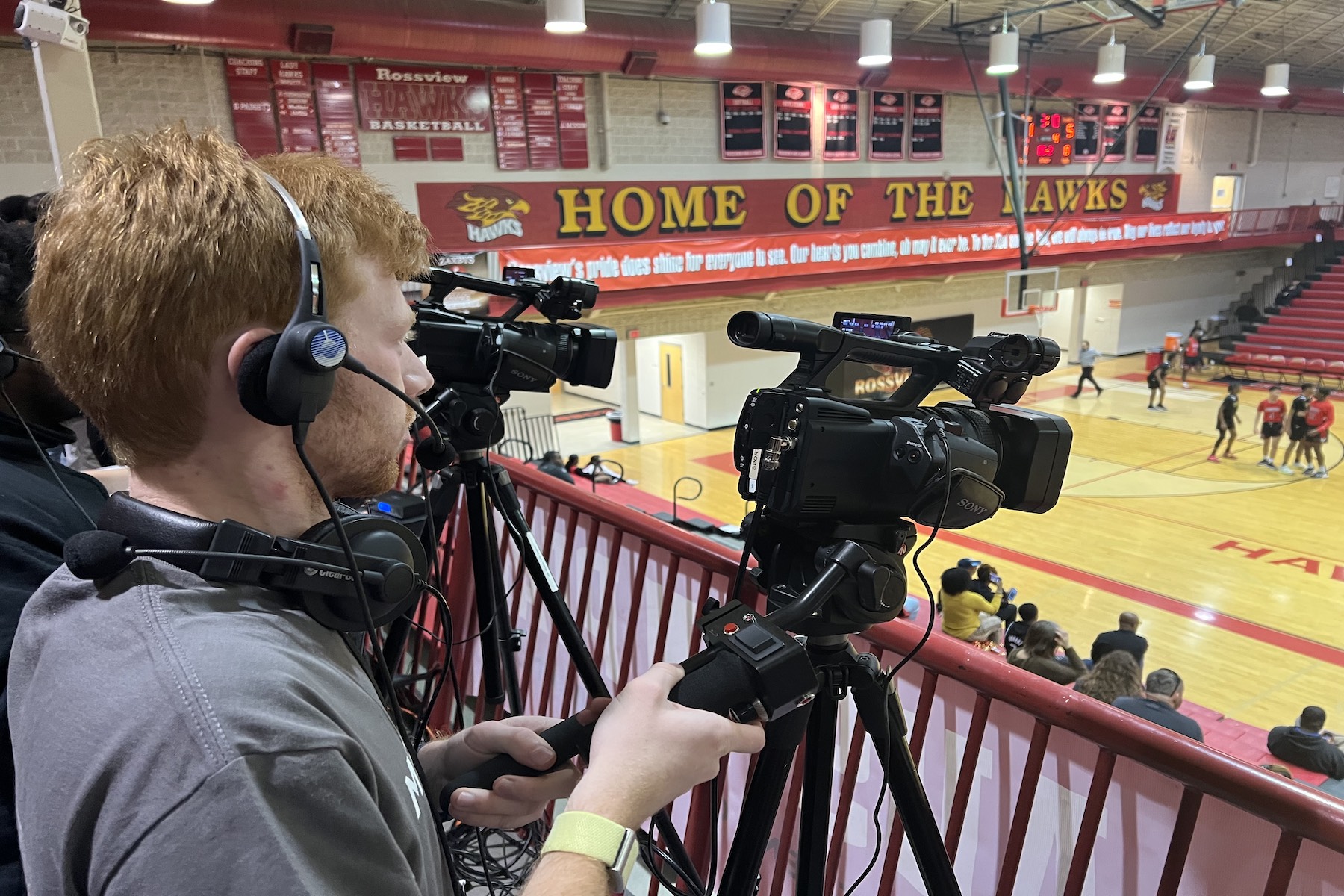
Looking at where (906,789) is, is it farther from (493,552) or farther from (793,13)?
(793,13)

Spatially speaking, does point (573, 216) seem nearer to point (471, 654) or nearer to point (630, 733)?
point (471, 654)

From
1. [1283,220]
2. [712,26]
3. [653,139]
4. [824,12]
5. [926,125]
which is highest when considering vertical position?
[824,12]

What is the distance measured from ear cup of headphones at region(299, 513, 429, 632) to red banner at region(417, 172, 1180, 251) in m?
7.99

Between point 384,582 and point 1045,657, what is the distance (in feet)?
15.8

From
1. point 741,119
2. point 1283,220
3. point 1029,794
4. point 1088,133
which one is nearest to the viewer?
point 1029,794

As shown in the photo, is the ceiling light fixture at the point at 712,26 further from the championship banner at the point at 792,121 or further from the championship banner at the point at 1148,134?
the championship banner at the point at 1148,134

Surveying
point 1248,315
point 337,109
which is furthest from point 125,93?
point 1248,315

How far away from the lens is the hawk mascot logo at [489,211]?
1085 centimetres

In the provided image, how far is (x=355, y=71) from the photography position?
33.0 feet

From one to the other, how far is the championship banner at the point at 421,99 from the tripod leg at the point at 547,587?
9.60m

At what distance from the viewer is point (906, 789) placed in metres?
1.35

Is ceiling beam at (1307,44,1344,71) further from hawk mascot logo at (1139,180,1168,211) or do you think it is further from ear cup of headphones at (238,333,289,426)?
ear cup of headphones at (238,333,289,426)

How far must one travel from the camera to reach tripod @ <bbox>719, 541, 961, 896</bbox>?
4.20ft

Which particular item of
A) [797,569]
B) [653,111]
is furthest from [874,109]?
[797,569]
